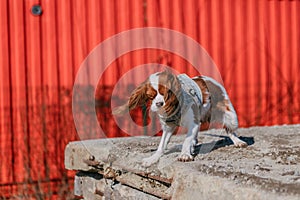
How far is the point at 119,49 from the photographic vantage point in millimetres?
5680

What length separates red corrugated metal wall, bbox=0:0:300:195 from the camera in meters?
5.31

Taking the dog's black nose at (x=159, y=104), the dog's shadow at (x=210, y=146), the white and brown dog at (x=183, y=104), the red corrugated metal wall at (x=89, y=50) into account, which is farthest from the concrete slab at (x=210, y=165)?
the red corrugated metal wall at (x=89, y=50)

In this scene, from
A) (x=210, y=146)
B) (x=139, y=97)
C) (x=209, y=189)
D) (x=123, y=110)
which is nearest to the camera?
(x=209, y=189)

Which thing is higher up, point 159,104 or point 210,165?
point 159,104

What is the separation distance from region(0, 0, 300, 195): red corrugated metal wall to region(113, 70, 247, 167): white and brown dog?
7.97 feet

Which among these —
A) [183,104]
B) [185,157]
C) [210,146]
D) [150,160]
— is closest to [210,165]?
[185,157]

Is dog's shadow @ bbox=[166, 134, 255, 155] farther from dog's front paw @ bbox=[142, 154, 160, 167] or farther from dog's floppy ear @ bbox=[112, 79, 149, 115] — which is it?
dog's floppy ear @ bbox=[112, 79, 149, 115]

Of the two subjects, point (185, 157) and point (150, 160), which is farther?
point (150, 160)

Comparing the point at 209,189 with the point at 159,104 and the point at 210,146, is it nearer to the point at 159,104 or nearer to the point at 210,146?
the point at 159,104

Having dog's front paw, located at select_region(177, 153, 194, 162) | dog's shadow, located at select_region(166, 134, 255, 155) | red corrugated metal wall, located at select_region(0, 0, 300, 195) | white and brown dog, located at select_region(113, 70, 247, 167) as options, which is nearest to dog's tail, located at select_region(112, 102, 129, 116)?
white and brown dog, located at select_region(113, 70, 247, 167)

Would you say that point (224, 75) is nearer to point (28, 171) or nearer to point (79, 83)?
point (79, 83)

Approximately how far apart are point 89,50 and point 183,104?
2.93 m

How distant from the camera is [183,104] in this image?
9.12 ft

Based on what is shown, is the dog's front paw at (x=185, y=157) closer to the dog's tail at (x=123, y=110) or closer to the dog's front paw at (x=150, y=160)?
the dog's front paw at (x=150, y=160)
